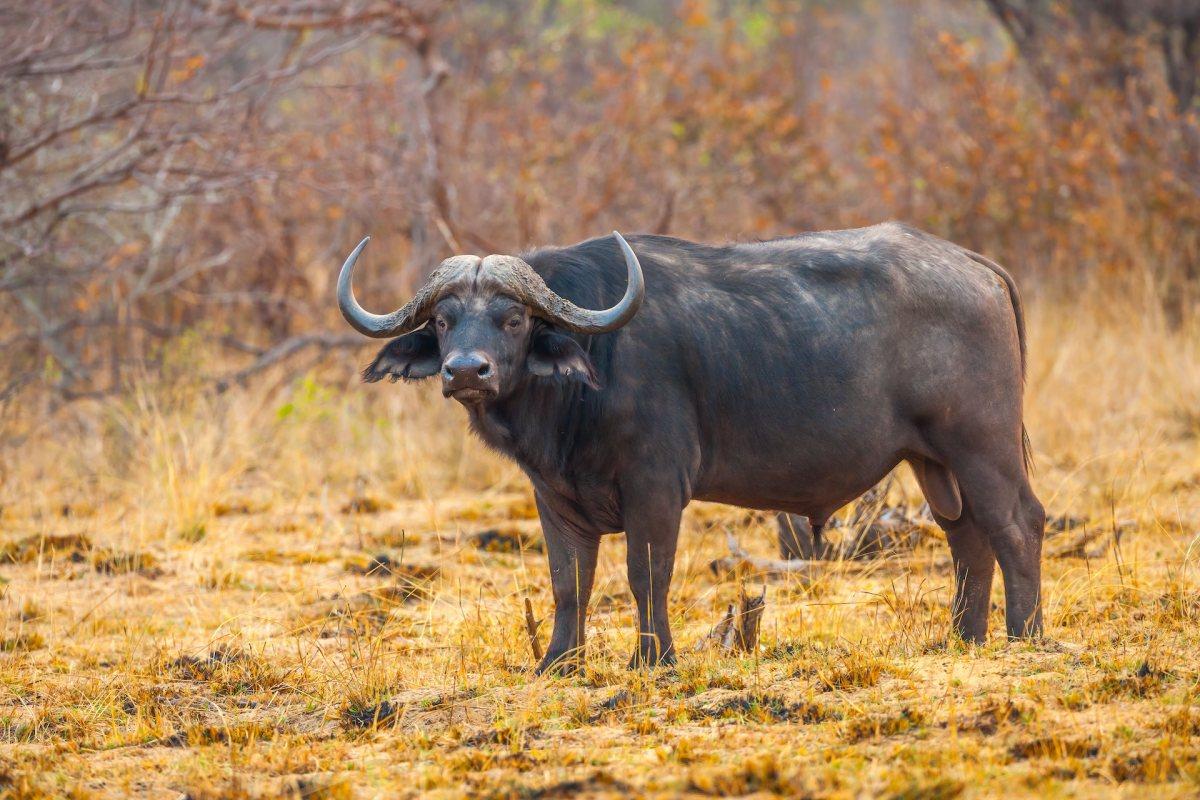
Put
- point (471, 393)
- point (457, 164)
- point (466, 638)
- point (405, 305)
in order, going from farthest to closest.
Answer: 1. point (457, 164)
2. point (466, 638)
3. point (405, 305)
4. point (471, 393)

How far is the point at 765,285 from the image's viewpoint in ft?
18.2

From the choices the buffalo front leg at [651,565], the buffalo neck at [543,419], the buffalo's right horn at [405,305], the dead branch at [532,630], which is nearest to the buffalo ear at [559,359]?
the buffalo neck at [543,419]

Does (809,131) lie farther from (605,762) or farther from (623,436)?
(605,762)

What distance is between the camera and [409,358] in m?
5.30

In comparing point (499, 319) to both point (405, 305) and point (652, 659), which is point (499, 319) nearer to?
point (405, 305)

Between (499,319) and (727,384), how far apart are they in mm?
907

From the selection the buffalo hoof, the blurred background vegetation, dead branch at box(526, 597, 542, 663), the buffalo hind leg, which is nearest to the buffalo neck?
dead branch at box(526, 597, 542, 663)

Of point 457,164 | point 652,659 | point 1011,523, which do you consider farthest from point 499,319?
point 457,164

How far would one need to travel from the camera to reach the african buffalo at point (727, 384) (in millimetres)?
5152

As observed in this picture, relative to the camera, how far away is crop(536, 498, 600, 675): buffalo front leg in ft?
18.0

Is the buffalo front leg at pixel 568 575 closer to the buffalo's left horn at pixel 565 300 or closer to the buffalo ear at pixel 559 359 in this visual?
the buffalo ear at pixel 559 359

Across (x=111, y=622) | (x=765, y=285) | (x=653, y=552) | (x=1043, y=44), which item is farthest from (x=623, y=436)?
(x=1043, y=44)

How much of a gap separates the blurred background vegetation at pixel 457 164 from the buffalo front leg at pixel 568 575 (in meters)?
4.05

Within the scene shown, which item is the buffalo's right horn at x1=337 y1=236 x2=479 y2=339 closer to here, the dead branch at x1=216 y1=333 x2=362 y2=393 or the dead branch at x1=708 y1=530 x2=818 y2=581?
the dead branch at x1=708 y1=530 x2=818 y2=581
